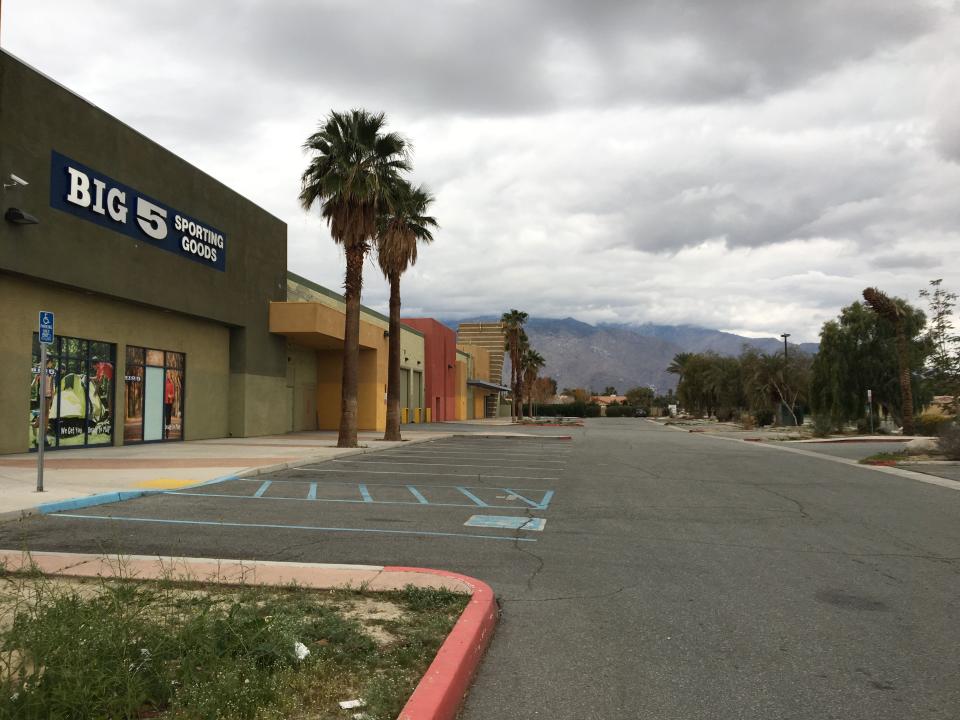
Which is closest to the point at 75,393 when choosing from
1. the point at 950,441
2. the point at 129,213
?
the point at 129,213

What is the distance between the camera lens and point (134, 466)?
1709cm

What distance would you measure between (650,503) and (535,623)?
7282 mm

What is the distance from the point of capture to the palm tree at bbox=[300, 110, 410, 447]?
2527 cm

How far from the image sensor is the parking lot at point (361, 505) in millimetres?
9758

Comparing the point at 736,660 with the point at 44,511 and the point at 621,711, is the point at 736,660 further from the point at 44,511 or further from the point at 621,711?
the point at 44,511

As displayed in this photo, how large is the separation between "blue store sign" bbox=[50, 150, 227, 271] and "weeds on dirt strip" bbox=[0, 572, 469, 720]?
1767 cm

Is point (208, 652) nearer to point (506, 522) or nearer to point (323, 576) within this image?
point (323, 576)

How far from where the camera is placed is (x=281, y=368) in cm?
3456

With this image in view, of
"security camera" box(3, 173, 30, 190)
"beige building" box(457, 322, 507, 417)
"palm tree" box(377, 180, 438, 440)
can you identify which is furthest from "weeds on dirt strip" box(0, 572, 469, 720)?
"beige building" box(457, 322, 507, 417)

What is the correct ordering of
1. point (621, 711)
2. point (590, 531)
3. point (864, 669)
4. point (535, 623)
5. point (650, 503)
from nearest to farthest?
point (621, 711) → point (864, 669) → point (535, 623) → point (590, 531) → point (650, 503)

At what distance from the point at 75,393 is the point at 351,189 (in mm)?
10875

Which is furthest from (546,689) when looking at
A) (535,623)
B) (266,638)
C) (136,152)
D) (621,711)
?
(136,152)

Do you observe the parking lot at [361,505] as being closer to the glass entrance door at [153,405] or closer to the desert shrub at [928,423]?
the glass entrance door at [153,405]

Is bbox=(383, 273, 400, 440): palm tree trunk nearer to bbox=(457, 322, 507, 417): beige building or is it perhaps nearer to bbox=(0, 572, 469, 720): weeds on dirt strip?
bbox=(0, 572, 469, 720): weeds on dirt strip
